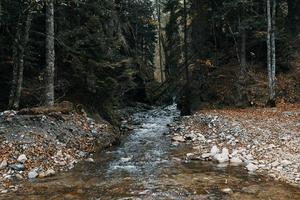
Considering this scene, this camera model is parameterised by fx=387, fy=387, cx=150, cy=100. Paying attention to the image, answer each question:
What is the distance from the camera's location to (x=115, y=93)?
21.7 m

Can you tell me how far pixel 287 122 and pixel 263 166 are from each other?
7125 mm

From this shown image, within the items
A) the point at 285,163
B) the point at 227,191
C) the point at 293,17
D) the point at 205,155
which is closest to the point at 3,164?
the point at 227,191

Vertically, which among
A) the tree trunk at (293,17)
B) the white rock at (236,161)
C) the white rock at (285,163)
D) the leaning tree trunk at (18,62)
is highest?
the tree trunk at (293,17)

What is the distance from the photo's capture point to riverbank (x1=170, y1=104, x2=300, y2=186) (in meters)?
11.6

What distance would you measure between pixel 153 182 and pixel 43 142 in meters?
4.42

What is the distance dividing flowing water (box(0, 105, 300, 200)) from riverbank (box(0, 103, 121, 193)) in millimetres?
597

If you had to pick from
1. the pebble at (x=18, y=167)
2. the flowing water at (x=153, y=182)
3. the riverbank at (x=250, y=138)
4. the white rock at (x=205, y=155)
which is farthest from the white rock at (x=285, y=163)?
the pebble at (x=18, y=167)

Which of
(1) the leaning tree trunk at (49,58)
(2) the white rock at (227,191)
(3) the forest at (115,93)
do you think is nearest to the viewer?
(2) the white rock at (227,191)

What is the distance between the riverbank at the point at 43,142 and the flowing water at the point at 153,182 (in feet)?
1.96

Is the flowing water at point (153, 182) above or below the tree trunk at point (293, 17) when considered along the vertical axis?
below

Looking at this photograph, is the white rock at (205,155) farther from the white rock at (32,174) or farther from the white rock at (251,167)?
the white rock at (32,174)

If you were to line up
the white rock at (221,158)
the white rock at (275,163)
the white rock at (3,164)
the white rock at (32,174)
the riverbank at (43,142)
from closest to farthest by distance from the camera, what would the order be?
the white rock at (32,174) → the white rock at (3,164) → the riverbank at (43,142) → the white rock at (275,163) → the white rock at (221,158)

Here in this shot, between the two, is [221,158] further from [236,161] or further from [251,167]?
[251,167]

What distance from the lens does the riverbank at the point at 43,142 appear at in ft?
35.9
